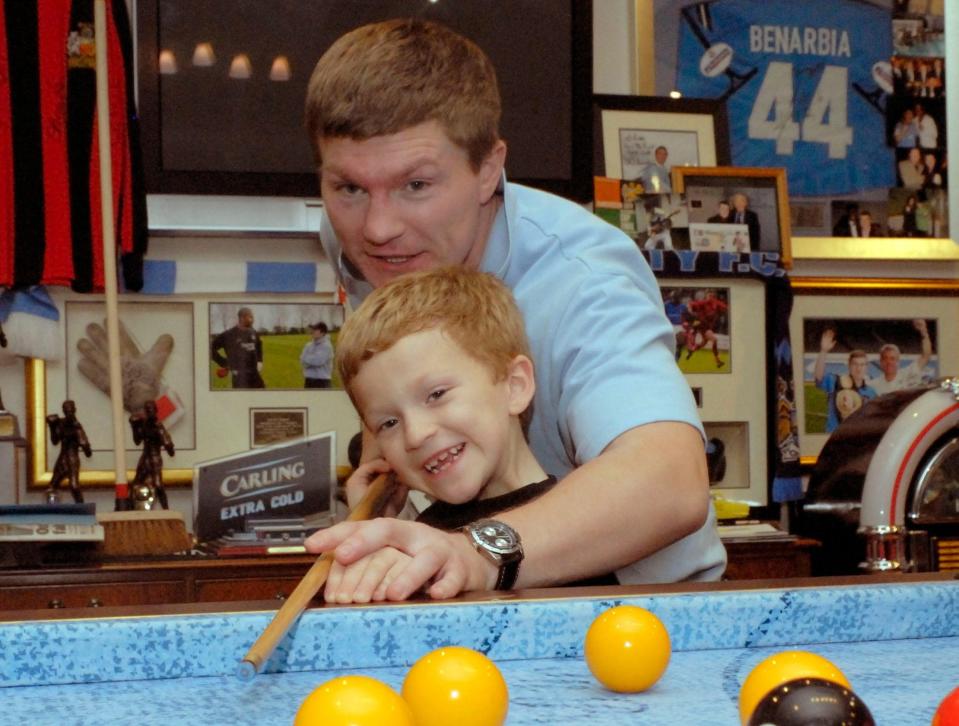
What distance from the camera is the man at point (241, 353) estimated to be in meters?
2.83

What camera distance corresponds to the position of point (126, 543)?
7.68 ft

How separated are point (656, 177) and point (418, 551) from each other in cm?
189

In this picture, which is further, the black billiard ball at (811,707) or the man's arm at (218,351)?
the man's arm at (218,351)

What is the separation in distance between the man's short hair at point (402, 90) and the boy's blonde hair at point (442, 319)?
0.59ft

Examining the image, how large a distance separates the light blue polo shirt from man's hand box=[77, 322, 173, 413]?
1308mm

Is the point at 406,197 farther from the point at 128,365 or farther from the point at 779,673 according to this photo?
the point at 128,365

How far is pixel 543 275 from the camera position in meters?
1.61

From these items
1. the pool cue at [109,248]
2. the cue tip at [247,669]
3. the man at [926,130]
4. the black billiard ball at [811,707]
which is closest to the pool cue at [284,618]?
the cue tip at [247,669]

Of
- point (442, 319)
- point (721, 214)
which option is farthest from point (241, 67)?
point (442, 319)

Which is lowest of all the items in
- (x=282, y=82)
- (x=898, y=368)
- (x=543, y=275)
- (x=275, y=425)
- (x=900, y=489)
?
(x=900, y=489)

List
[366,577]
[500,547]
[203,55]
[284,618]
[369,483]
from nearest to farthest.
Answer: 1. [284,618]
2. [366,577]
3. [500,547]
4. [369,483]
5. [203,55]

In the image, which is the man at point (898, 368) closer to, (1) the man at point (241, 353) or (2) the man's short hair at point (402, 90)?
(1) the man at point (241, 353)

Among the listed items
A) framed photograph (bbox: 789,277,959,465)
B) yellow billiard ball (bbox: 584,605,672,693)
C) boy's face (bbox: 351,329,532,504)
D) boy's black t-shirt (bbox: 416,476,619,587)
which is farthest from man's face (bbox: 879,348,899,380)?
yellow billiard ball (bbox: 584,605,672,693)

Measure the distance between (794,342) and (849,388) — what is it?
0.19 meters
